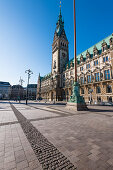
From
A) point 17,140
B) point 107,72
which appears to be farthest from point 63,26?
point 17,140

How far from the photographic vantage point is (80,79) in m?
39.4

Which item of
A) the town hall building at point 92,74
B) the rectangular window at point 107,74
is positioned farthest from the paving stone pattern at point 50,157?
the rectangular window at point 107,74

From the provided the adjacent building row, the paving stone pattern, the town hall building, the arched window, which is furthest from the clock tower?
the adjacent building row

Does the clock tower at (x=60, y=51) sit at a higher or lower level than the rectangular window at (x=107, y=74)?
higher

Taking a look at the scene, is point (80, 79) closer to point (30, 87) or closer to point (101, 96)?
point (101, 96)

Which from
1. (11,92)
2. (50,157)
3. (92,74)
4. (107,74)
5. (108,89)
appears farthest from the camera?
(11,92)

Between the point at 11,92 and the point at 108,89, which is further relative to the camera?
the point at 11,92

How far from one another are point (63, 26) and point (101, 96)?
60806mm

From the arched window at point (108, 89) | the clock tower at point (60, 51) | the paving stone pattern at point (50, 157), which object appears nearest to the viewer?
the paving stone pattern at point (50, 157)

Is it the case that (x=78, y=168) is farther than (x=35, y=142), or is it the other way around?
(x=35, y=142)

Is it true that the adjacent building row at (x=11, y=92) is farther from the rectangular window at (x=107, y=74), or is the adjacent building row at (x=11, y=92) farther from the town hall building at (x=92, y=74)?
the rectangular window at (x=107, y=74)

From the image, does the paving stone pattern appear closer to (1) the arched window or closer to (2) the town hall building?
(2) the town hall building

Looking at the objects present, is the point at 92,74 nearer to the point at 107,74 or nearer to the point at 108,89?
the point at 107,74

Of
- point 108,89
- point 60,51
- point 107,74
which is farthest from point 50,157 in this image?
point 60,51
